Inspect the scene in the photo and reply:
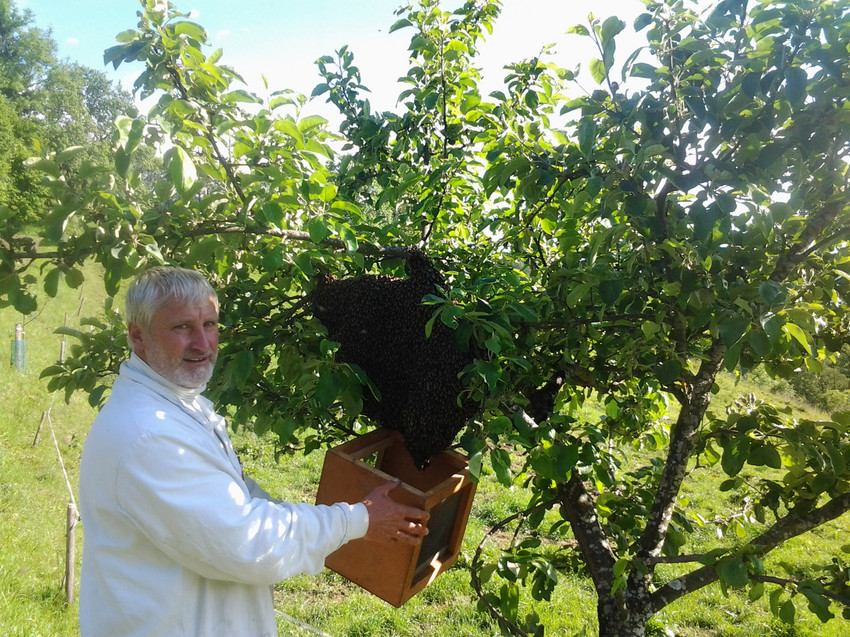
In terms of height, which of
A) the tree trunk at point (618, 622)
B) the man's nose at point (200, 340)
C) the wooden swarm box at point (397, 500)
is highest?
the man's nose at point (200, 340)

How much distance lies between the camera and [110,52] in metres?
1.67

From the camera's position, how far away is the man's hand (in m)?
1.68

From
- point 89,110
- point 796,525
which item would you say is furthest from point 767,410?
point 89,110

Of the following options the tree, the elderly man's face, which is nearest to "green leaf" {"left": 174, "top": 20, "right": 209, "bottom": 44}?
the tree

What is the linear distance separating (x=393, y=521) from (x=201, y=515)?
56 centimetres

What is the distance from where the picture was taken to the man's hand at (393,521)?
5.51ft

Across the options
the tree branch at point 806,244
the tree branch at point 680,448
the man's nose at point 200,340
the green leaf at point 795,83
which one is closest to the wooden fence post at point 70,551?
the man's nose at point 200,340

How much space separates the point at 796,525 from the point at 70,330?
8.66 ft

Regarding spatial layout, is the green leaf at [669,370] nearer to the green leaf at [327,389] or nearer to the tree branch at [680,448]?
the tree branch at [680,448]

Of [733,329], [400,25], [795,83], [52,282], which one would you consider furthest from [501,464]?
[400,25]

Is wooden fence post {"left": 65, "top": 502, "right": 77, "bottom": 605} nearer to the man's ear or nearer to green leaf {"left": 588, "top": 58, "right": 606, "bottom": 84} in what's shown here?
the man's ear

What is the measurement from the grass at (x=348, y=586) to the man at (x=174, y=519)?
6.07 ft

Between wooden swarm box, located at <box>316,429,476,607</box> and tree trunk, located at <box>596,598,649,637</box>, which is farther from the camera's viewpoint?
tree trunk, located at <box>596,598,649,637</box>

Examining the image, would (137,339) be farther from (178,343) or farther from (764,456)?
(764,456)
